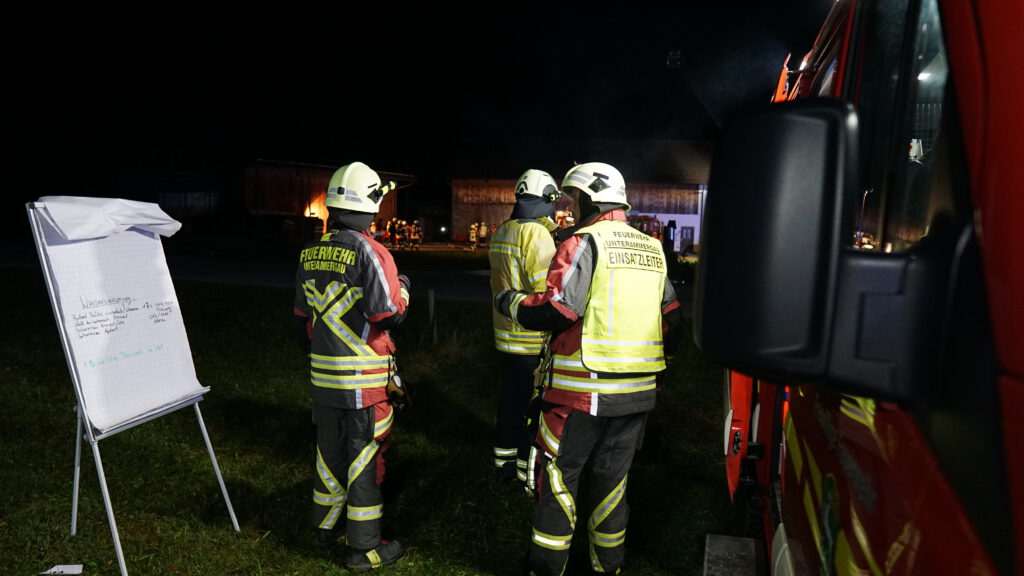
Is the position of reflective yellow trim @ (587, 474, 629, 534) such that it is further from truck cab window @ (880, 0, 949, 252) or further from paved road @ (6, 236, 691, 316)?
paved road @ (6, 236, 691, 316)

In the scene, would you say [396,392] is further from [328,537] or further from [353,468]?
[328,537]

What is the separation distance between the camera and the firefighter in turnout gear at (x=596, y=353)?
137 inches

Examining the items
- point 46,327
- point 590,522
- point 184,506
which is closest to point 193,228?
point 46,327

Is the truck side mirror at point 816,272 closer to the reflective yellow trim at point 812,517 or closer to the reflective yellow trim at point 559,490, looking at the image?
the reflective yellow trim at point 812,517

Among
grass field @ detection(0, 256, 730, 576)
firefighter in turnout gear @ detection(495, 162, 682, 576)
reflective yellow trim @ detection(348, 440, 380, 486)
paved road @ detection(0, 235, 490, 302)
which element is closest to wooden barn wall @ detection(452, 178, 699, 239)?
paved road @ detection(0, 235, 490, 302)

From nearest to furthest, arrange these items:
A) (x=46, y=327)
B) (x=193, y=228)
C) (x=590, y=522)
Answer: (x=590, y=522) < (x=46, y=327) < (x=193, y=228)

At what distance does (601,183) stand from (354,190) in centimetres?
137

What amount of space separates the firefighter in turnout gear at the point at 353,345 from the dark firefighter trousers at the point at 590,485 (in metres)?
1.00

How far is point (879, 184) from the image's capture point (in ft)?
5.62

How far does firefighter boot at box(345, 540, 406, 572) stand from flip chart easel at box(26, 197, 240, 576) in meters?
1.17

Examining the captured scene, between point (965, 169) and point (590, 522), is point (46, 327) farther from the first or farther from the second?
point (965, 169)

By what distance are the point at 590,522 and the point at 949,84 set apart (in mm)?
3243

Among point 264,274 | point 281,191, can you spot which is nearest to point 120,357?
Answer: point 264,274

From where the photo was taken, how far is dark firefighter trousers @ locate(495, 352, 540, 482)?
5363 mm
